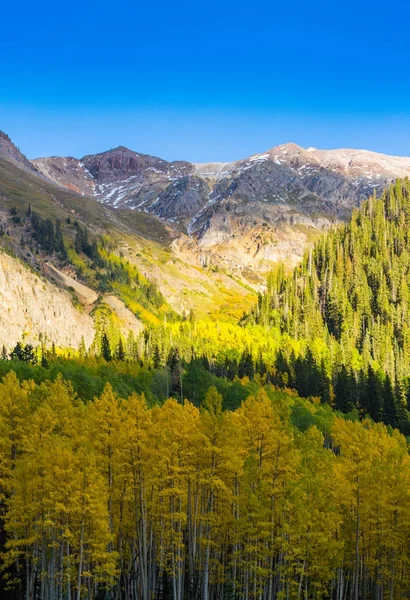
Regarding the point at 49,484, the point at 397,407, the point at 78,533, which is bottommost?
the point at 397,407

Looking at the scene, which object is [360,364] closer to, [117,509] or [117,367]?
[117,367]

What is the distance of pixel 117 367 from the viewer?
128500 millimetres

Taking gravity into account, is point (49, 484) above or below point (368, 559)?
above

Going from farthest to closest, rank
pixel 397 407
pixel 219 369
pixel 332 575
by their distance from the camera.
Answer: pixel 219 369, pixel 397 407, pixel 332 575

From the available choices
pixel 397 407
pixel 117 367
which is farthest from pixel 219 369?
pixel 397 407

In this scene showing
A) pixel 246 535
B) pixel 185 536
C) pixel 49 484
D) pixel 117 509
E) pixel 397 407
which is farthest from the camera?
pixel 397 407

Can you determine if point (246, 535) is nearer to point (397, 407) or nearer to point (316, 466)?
point (316, 466)

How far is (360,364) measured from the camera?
171 metres

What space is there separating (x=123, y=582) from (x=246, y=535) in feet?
42.0

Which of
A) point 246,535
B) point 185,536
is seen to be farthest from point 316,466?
point 185,536

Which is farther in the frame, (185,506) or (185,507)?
(185,507)

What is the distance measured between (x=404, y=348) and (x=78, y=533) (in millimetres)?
155545

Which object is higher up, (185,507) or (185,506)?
(185,506)

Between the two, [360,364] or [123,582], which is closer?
[123,582]
